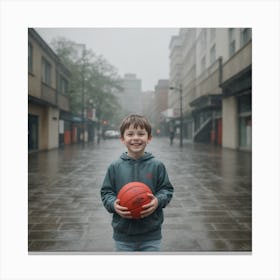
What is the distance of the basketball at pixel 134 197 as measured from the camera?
2.46m

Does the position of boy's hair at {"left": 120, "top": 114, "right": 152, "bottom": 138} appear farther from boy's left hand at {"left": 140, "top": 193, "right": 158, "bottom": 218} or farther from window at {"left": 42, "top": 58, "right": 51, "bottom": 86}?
window at {"left": 42, "top": 58, "right": 51, "bottom": 86}

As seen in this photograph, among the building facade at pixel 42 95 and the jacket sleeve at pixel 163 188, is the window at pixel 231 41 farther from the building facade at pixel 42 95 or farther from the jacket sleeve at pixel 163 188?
the jacket sleeve at pixel 163 188

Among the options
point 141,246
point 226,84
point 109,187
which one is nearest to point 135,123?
point 109,187

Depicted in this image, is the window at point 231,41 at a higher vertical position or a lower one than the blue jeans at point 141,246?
higher

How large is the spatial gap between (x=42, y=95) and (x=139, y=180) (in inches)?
639

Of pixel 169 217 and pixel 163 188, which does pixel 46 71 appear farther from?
pixel 163 188

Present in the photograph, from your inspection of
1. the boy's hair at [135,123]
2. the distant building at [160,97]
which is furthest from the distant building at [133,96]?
the boy's hair at [135,123]

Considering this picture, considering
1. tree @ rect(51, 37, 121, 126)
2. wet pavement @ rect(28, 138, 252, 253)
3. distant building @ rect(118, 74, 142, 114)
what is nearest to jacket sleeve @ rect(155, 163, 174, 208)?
wet pavement @ rect(28, 138, 252, 253)

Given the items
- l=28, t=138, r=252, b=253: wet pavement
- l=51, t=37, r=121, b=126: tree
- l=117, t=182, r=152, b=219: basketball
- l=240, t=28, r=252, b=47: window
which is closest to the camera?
l=117, t=182, r=152, b=219: basketball

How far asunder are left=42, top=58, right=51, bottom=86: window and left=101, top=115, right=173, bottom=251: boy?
17.1m

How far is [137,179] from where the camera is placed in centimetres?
262

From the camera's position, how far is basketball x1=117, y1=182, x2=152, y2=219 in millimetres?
2459

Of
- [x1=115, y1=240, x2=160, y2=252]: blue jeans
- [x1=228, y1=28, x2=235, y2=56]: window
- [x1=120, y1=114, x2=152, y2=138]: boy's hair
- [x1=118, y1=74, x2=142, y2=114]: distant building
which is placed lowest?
[x1=115, y1=240, x2=160, y2=252]: blue jeans

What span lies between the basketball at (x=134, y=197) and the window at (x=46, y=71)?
1727 centimetres
